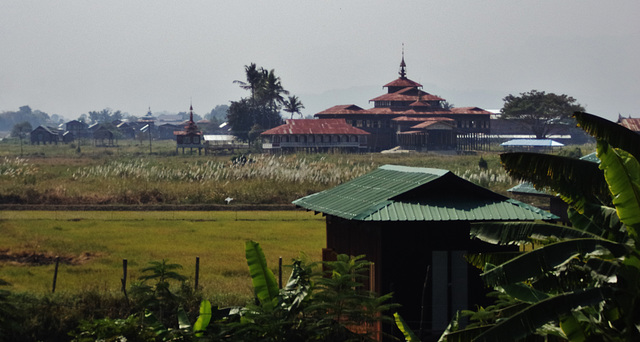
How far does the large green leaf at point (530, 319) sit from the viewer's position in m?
10.6

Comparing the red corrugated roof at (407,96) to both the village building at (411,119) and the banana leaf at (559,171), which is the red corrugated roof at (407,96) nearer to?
the village building at (411,119)

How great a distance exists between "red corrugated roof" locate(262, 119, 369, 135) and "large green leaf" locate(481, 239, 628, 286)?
91.1 metres

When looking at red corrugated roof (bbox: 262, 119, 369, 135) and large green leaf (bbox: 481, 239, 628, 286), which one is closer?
large green leaf (bbox: 481, 239, 628, 286)

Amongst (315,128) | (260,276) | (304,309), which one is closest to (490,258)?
(304,309)

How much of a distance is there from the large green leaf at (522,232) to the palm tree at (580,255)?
0.04 ft

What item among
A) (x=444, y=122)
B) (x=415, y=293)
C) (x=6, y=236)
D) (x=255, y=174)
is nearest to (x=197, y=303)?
(x=415, y=293)

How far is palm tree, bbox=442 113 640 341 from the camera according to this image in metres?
10.9

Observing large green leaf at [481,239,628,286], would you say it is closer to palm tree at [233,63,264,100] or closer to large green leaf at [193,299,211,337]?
large green leaf at [193,299,211,337]

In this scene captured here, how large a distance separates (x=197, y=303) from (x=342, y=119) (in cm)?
A: 8953

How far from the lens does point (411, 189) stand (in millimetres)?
18625

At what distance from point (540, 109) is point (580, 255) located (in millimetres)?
116290

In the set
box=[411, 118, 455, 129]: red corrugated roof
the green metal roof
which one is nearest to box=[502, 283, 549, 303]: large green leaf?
the green metal roof

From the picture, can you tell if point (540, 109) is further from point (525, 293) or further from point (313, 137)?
point (525, 293)

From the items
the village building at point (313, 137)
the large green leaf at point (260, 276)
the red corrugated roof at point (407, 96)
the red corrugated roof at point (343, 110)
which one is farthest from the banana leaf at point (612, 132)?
the red corrugated roof at point (407, 96)
